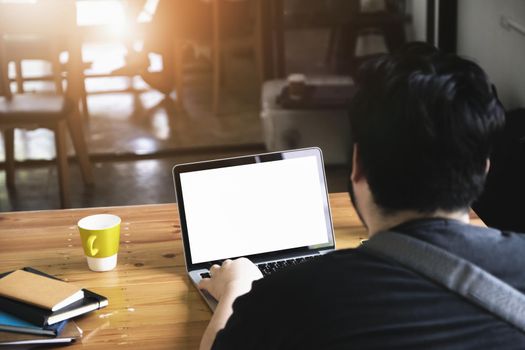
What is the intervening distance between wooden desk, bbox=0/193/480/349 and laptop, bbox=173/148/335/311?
2.4 inches

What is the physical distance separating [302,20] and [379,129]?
3.67 m

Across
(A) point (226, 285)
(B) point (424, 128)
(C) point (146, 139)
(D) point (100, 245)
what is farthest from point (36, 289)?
(C) point (146, 139)

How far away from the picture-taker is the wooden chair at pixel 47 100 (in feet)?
12.5

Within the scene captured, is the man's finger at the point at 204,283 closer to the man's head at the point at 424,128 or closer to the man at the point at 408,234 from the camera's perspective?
the man at the point at 408,234

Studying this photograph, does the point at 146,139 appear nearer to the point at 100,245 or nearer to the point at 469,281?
the point at 100,245

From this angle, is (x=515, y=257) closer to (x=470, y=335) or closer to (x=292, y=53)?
(x=470, y=335)

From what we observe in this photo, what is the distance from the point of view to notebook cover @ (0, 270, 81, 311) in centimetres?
139

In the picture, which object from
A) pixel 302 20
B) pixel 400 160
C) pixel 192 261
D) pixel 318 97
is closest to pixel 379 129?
pixel 400 160

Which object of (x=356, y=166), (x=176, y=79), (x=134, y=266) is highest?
(x=356, y=166)

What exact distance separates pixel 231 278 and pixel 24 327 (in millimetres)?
342

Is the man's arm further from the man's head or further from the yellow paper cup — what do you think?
the man's head

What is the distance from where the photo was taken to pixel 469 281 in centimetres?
97

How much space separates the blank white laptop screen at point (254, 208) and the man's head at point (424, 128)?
23.3 inches

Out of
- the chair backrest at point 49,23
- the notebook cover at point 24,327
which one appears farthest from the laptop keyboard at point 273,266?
the chair backrest at point 49,23
